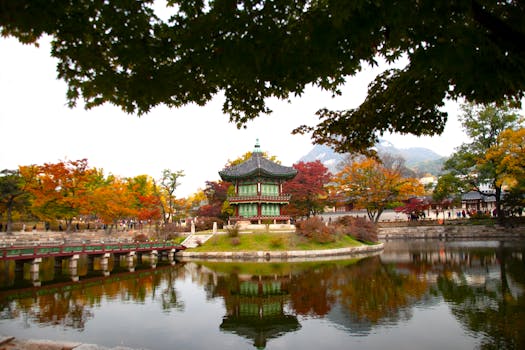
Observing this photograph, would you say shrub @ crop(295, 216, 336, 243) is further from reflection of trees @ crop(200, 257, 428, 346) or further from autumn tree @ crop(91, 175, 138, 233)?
autumn tree @ crop(91, 175, 138, 233)

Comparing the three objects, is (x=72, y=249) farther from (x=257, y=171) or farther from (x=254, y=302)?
(x=257, y=171)

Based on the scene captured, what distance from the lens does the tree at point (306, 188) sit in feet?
172

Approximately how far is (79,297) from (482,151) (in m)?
45.4

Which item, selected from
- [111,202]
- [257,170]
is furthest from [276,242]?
[111,202]

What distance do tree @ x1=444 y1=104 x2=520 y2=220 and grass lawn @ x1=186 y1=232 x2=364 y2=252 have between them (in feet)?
62.0

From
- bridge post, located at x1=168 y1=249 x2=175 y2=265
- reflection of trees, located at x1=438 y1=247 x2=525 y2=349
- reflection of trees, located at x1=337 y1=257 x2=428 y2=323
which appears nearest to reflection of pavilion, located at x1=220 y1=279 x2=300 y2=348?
reflection of trees, located at x1=337 y1=257 x2=428 y2=323

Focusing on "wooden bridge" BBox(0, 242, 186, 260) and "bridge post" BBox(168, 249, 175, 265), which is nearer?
"wooden bridge" BBox(0, 242, 186, 260)

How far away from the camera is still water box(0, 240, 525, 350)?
35.9 feet

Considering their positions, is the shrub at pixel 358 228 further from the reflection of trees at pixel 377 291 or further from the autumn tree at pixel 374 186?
the reflection of trees at pixel 377 291

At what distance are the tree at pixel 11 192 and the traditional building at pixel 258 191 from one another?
21408 mm

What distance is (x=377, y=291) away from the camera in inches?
668

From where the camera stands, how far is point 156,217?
54.2 metres

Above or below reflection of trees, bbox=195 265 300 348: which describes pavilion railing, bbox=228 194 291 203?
above

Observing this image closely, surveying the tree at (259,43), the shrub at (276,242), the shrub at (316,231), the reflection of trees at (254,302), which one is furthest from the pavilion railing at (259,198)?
the tree at (259,43)
